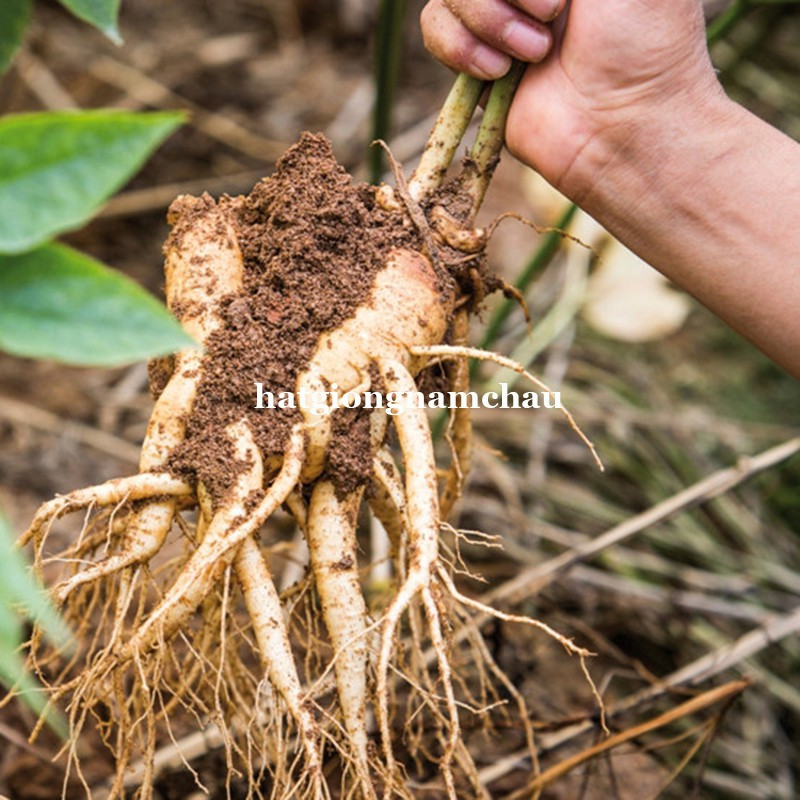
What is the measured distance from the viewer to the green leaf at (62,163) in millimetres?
428

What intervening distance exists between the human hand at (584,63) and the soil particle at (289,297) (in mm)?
209

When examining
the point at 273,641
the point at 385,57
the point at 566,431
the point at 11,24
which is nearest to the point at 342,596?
the point at 273,641

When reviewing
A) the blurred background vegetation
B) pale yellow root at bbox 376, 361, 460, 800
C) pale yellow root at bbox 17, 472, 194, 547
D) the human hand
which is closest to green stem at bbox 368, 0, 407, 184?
the blurred background vegetation

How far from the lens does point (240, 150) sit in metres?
2.45

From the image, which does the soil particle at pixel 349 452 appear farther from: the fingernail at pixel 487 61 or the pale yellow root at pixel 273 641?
the fingernail at pixel 487 61

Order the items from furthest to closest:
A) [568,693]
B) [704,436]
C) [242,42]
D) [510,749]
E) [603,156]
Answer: [242,42]
[704,436]
[568,693]
[510,749]
[603,156]

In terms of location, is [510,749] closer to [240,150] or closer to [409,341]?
[409,341]

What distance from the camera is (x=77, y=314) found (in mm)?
438

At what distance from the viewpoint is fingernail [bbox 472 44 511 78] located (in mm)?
1064

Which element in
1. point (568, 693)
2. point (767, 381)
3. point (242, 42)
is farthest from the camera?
point (242, 42)

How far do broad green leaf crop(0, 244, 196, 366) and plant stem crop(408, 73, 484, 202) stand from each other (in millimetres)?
690

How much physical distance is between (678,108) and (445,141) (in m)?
0.29

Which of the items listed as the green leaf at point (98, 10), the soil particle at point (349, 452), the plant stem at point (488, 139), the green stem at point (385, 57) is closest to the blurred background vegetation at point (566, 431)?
the green stem at point (385, 57)

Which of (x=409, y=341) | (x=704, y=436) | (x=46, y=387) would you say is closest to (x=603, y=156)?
(x=409, y=341)
